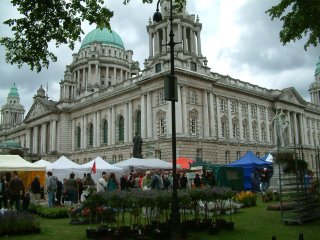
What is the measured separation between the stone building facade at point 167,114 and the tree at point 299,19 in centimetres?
2218

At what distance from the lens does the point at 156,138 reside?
4559 cm

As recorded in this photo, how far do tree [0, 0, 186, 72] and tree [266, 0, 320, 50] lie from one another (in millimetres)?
5854

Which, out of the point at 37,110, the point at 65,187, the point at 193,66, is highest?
the point at 193,66

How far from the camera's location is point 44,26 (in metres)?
9.43

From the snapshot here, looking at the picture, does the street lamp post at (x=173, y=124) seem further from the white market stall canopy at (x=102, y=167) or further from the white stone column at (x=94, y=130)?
the white stone column at (x=94, y=130)

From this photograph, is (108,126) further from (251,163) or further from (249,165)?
(251,163)

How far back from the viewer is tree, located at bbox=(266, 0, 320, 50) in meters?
12.6

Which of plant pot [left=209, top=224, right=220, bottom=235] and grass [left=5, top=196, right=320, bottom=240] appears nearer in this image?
grass [left=5, top=196, right=320, bottom=240]

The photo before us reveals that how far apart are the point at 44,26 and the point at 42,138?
6398cm

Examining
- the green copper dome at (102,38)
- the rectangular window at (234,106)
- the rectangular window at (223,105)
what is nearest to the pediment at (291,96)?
the rectangular window at (234,106)

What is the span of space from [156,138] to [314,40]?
108ft

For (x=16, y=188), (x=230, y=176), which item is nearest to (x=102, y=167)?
(x=230, y=176)

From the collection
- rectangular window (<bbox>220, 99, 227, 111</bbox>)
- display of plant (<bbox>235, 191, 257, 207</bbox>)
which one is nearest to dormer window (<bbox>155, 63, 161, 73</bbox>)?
rectangular window (<bbox>220, 99, 227, 111</bbox>)

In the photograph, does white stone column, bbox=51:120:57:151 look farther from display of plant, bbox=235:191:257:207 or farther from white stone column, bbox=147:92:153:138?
display of plant, bbox=235:191:257:207
